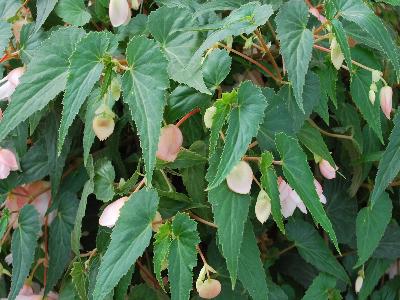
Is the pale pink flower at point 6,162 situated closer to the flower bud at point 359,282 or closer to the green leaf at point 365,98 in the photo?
the green leaf at point 365,98

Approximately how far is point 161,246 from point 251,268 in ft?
0.39

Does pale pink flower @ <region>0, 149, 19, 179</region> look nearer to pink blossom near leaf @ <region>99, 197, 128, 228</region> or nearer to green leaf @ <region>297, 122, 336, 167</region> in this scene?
pink blossom near leaf @ <region>99, 197, 128, 228</region>

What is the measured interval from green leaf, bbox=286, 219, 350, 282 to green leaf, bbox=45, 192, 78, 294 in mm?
355

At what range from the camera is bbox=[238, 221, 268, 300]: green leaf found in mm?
760

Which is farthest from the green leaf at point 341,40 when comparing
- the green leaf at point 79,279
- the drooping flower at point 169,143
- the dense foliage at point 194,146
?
the green leaf at point 79,279

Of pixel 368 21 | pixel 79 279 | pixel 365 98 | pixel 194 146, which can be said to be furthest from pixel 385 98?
pixel 79 279

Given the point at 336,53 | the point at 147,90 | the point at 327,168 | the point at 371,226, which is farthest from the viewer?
the point at 371,226

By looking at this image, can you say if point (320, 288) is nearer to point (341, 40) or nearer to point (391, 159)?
point (391, 159)

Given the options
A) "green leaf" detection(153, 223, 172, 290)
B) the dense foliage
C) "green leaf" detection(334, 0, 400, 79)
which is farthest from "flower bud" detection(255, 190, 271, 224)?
"green leaf" detection(334, 0, 400, 79)

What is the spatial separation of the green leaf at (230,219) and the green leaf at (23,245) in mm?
313

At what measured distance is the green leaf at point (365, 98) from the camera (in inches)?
33.8

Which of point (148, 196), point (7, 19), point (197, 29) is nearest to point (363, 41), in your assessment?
point (197, 29)

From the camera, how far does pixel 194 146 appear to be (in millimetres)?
819

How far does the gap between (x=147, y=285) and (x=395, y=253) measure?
45cm
